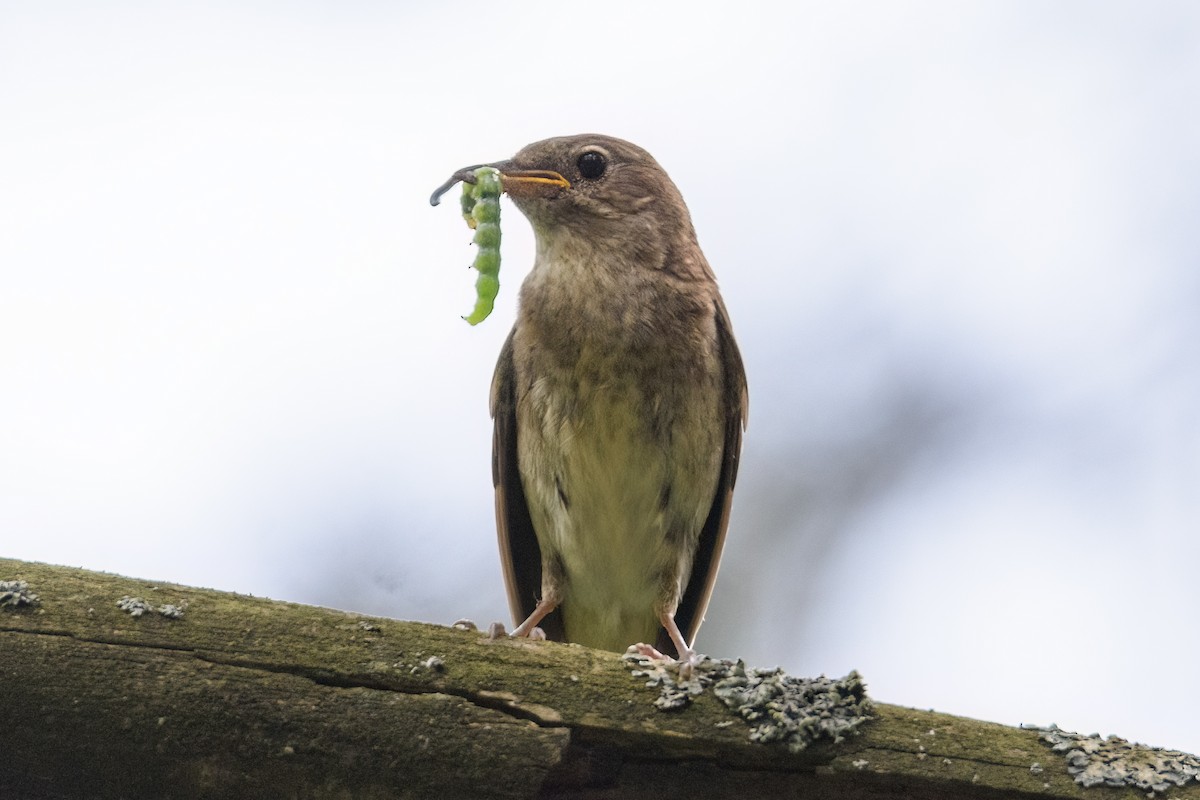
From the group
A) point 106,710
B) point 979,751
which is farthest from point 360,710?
point 979,751

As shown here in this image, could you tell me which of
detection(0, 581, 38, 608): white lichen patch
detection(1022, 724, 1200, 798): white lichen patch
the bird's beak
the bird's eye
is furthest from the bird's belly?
→ detection(0, 581, 38, 608): white lichen patch

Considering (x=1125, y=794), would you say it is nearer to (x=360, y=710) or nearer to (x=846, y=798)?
(x=846, y=798)

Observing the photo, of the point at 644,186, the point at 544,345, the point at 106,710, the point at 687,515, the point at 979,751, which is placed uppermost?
the point at 644,186

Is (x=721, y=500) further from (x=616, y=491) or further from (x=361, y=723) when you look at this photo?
(x=361, y=723)

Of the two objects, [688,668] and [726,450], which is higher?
[726,450]

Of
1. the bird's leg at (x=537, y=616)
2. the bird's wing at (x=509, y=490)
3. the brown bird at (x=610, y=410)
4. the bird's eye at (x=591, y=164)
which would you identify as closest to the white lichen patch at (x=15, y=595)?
the bird's leg at (x=537, y=616)

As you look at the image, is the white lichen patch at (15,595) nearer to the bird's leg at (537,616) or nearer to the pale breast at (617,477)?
the bird's leg at (537,616)
